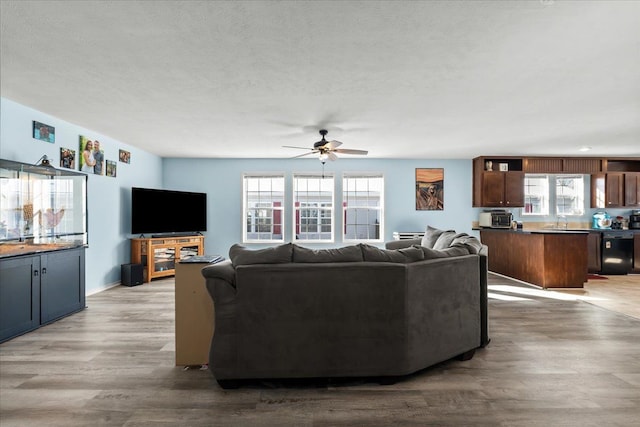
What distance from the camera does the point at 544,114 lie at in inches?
173

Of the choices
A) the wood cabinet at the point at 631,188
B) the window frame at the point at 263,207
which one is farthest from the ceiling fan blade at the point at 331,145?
the wood cabinet at the point at 631,188

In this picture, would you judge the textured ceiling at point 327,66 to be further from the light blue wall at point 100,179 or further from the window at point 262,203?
Result: the window at point 262,203

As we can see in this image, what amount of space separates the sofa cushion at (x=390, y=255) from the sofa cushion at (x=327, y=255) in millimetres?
52

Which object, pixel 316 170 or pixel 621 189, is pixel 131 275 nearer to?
pixel 316 170

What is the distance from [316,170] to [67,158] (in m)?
4.60

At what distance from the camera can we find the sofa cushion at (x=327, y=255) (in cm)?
246

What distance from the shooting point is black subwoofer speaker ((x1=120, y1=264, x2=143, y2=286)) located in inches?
228

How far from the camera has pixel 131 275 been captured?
5793 millimetres

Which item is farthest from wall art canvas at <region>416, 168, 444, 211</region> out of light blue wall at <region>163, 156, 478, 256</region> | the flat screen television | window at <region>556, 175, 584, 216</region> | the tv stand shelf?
the tv stand shelf

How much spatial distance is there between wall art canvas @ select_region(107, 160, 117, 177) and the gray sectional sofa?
14.5 feet

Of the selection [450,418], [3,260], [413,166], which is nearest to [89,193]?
[3,260]

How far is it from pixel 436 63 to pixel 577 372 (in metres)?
2.76

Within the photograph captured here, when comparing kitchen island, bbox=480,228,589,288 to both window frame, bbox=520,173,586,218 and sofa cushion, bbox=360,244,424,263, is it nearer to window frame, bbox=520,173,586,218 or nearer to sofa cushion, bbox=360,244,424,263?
window frame, bbox=520,173,586,218

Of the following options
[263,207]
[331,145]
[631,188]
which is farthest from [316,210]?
[631,188]
